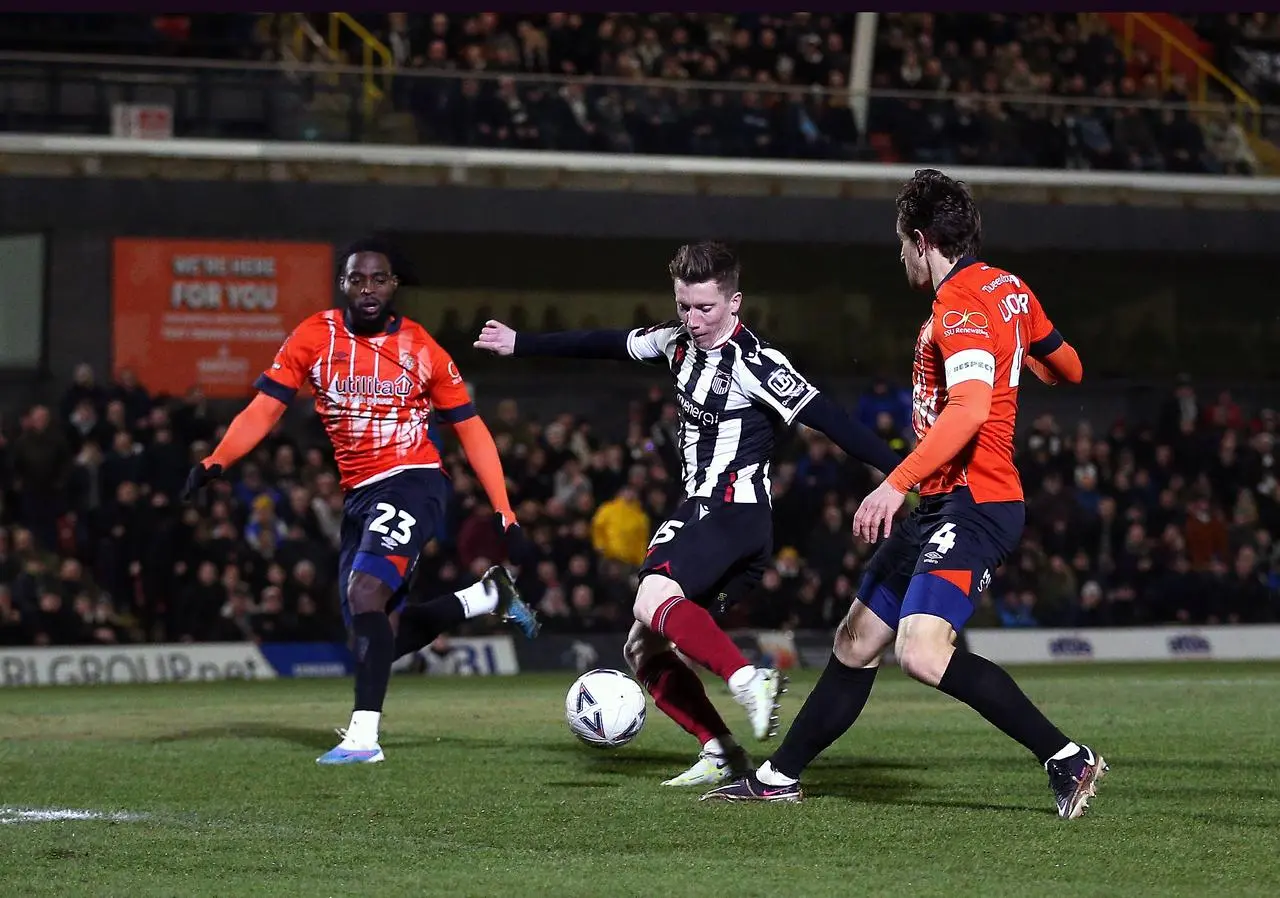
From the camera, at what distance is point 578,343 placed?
775 cm

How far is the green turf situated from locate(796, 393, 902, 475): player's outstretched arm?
4.33ft

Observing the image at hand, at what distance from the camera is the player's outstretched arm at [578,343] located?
25.2 ft

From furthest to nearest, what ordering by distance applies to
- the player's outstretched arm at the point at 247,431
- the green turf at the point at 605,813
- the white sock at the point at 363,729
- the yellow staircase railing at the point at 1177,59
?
the yellow staircase railing at the point at 1177,59 → the player's outstretched arm at the point at 247,431 → the white sock at the point at 363,729 → the green turf at the point at 605,813

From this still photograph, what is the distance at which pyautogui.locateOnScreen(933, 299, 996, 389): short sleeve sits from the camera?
6.34 meters

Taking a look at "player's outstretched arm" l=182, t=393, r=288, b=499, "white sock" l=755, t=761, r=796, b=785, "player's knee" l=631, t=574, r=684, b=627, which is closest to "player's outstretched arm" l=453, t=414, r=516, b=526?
"player's outstretched arm" l=182, t=393, r=288, b=499

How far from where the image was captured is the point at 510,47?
2250 cm

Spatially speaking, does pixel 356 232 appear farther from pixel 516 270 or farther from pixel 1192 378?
pixel 1192 378

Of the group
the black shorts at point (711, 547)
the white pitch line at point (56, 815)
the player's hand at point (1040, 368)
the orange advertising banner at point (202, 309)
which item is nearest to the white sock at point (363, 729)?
the white pitch line at point (56, 815)

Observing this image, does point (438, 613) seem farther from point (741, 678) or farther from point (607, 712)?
point (741, 678)

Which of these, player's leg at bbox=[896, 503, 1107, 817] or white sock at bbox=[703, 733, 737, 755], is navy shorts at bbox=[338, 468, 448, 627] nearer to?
white sock at bbox=[703, 733, 737, 755]

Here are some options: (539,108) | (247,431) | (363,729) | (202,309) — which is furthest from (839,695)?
(202,309)

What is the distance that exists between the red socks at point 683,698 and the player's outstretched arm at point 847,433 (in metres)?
1.18

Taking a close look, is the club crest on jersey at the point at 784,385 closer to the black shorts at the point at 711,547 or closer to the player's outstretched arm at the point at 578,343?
the black shorts at the point at 711,547

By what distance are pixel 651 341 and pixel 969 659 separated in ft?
6.55
